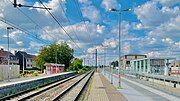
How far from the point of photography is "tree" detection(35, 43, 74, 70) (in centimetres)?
9450

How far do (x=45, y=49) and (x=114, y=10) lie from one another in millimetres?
75000

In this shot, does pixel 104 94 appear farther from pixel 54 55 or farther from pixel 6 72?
pixel 54 55

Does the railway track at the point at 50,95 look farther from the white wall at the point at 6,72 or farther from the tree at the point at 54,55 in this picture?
the tree at the point at 54,55

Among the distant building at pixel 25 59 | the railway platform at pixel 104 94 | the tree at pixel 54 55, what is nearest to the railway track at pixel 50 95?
the railway platform at pixel 104 94

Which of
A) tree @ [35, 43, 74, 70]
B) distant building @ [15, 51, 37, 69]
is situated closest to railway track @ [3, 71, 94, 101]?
tree @ [35, 43, 74, 70]

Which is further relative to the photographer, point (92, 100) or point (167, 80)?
point (167, 80)

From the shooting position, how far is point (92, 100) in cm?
1452

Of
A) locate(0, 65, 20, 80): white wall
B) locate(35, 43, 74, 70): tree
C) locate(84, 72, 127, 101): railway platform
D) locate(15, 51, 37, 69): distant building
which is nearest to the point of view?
locate(84, 72, 127, 101): railway platform

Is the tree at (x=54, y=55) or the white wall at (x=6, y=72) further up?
the tree at (x=54, y=55)

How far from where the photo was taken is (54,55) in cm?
9556

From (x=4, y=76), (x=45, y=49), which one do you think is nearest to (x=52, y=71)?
(x=4, y=76)

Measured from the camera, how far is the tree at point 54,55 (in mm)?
94500

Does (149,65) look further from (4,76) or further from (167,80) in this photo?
(4,76)

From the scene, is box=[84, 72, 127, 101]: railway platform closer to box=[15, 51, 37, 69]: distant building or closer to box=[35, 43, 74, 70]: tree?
box=[35, 43, 74, 70]: tree
